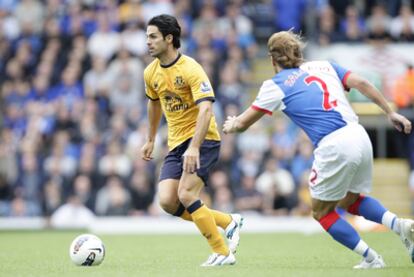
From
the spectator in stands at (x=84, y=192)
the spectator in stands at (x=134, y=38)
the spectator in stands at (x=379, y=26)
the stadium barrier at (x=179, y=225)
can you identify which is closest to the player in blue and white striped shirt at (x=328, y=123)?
the stadium barrier at (x=179, y=225)

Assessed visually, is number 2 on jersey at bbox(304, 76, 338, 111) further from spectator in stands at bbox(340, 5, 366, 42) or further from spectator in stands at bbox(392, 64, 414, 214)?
spectator in stands at bbox(340, 5, 366, 42)

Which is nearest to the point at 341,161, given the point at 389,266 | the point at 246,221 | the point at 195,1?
the point at 389,266

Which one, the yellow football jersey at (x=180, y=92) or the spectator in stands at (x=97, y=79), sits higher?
the yellow football jersey at (x=180, y=92)

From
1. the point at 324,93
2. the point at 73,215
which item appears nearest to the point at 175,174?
the point at 324,93

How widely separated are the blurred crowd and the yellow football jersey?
8041 millimetres

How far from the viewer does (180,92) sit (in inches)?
388

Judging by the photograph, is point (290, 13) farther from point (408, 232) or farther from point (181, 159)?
point (408, 232)

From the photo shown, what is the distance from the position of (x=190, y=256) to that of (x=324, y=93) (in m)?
3.15

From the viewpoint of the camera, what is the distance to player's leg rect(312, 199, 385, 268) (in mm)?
8844

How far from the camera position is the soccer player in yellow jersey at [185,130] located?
9.57 meters

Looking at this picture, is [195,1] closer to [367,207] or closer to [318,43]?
[318,43]

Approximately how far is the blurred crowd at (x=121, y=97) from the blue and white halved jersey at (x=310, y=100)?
9.16 metres

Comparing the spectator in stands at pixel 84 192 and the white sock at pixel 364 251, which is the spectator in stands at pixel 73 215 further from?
the white sock at pixel 364 251

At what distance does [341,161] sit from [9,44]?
47.8 feet
